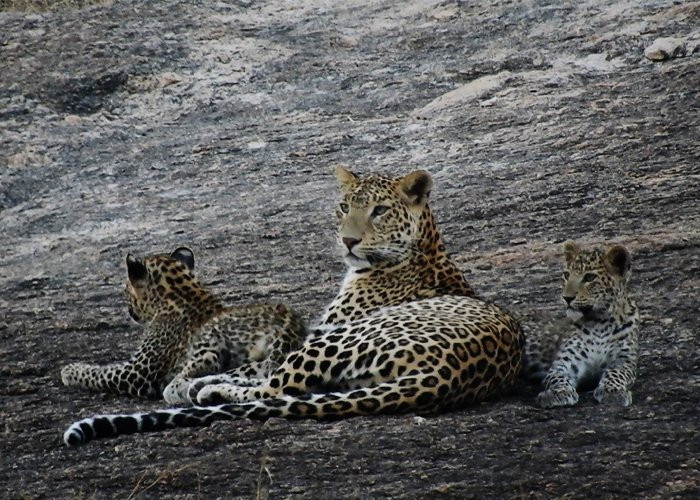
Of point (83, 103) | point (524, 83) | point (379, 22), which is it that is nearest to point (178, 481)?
point (524, 83)

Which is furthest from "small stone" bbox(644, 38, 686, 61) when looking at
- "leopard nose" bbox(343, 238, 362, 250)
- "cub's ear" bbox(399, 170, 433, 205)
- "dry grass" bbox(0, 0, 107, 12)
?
"dry grass" bbox(0, 0, 107, 12)

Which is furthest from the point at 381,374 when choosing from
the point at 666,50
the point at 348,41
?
the point at 348,41

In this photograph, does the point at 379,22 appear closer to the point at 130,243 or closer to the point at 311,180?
the point at 311,180

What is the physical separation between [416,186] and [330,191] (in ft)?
19.6

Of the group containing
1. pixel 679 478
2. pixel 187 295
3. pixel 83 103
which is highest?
pixel 83 103

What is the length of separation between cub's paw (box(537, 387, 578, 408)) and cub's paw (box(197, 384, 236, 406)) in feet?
6.60

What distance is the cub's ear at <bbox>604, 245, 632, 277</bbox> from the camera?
10.3 meters

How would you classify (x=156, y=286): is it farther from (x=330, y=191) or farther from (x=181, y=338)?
(x=330, y=191)

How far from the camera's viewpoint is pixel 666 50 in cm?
1834

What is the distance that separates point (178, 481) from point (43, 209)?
10.5 m

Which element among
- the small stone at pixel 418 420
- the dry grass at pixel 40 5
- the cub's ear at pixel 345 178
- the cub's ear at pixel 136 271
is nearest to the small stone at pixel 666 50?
the cub's ear at pixel 345 178

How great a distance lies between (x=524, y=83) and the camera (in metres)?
18.8

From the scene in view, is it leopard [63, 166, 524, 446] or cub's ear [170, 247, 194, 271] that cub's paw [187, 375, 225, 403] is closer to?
leopard [63, 166, 524, 446]

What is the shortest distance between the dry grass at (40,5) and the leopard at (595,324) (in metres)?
15.1
